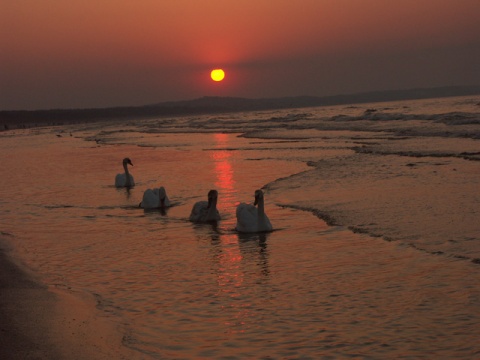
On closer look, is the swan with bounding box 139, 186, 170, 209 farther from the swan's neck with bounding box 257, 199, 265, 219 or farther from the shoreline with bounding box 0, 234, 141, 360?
the shoreline with bounding box 0, 234, 141, 360

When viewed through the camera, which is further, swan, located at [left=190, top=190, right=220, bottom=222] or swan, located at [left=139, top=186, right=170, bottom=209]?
swan, located at [left=139, top=186, right=170, bottom=209]

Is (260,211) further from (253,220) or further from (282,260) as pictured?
(282,260)

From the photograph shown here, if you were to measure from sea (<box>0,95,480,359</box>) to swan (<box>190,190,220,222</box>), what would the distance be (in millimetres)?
257

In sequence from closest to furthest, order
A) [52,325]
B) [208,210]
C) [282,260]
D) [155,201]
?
[52,325] < [282,260] < [208,210] < [155,201]

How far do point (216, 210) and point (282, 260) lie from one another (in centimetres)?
352

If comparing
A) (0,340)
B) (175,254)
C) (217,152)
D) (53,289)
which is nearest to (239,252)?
(175,254)

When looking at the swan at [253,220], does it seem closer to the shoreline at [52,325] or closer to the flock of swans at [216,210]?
the flock of swans at [216,210]

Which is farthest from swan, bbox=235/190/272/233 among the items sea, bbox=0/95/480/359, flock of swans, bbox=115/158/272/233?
sea, bbox=0/95/480/359

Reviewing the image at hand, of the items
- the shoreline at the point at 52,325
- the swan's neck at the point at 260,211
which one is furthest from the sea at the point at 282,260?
the swan's neck at the point at 260,211

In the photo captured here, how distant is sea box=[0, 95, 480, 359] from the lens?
6.09m

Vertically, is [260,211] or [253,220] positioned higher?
[260,211]

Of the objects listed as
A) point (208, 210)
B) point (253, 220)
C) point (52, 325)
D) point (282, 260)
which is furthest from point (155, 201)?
point (52, 325)

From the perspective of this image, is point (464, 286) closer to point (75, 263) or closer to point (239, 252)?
point (239, 252)

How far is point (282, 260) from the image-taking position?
8844 millimetres
